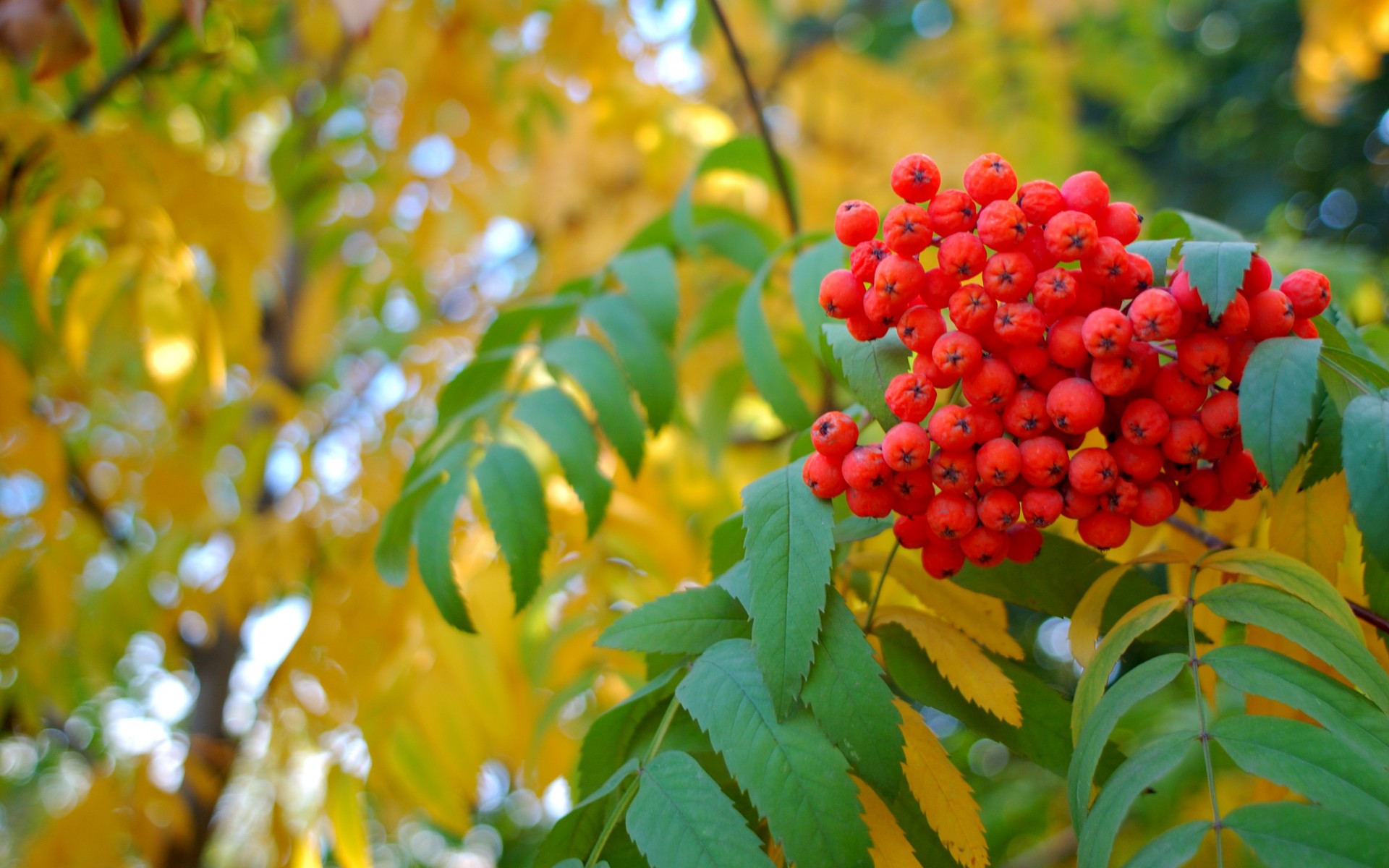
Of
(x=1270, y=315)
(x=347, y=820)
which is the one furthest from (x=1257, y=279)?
(x=347, y=820)

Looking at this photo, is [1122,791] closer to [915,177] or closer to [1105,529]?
[1105,529]

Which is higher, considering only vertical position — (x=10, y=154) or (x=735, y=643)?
(x=10, y=154)

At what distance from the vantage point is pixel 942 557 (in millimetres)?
878

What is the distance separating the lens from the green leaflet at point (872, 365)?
0.86 m

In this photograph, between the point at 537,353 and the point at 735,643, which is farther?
the point at 537,353

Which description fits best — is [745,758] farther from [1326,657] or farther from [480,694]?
[480,694]

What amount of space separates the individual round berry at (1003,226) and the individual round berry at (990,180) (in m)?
0.02

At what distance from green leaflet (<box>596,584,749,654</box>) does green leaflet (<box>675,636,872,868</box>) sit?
0.17 ft

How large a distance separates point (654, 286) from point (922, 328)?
65 cm

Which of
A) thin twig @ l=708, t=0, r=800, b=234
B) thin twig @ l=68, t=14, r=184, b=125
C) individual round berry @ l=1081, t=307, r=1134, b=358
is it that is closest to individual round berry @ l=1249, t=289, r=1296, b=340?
individual round berry @ l=1081, t=307, r=1134, b=358

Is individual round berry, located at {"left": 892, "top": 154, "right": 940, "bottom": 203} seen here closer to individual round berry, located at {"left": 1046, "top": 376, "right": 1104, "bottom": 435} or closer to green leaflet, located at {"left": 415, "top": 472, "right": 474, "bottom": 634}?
individual round berry, located at {"left": 1046, "top": 376, "right": 1104, "bottom": 435}

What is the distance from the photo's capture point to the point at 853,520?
1.00m

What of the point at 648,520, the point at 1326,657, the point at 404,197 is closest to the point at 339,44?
the point at 404,197

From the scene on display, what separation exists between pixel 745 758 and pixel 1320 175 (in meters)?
7.68
